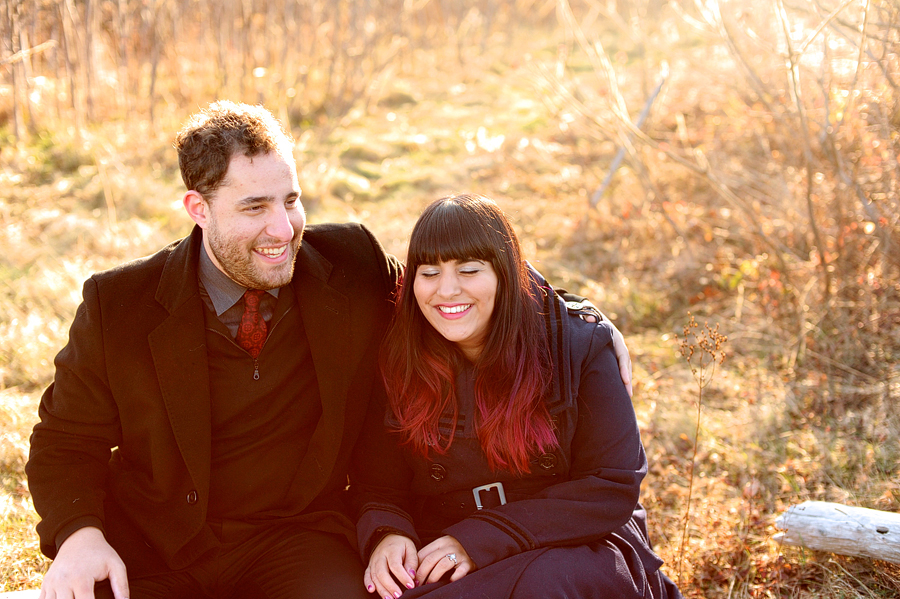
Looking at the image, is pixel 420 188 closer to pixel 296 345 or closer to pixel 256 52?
pixel 256 52

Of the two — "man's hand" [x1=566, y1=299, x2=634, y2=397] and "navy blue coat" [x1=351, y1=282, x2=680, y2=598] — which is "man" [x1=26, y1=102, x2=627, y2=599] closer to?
"navy blue coat" [x1=351, y1=282, x2=680, y2=598]

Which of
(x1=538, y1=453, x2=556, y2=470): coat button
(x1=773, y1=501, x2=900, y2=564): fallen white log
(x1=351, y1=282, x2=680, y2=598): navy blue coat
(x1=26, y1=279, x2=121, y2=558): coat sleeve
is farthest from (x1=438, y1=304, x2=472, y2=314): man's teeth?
(x1=773, y1=501, x2=900, y2=564): fallen white log

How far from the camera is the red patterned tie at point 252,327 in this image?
266 cm

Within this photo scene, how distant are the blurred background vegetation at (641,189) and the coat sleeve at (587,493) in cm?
86

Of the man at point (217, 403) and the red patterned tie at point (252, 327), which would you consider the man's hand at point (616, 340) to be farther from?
the red patterned tie at point (252, 327)

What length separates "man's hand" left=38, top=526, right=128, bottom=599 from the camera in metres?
2.33

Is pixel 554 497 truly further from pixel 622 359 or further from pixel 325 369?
pixel 325 369

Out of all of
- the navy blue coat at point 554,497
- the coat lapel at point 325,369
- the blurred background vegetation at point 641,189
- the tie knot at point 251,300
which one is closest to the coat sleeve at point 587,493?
the navy blue coat at point 554,497

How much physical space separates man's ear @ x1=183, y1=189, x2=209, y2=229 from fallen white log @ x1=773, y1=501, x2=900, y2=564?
2.72 m

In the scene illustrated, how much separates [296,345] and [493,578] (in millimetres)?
1110

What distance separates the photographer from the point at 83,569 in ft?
7.75

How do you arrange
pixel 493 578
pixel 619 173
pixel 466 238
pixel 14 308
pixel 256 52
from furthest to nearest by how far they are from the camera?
pixel 256 52 → pixel 619 173 → pixel 14 308 → pixel 466 238 → pixel 493 578

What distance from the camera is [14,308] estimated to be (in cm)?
523

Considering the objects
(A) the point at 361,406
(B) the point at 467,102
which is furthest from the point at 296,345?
(B) the point at 467,102
